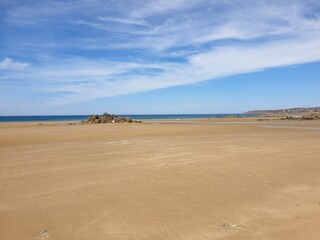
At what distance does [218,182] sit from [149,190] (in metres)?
1.53

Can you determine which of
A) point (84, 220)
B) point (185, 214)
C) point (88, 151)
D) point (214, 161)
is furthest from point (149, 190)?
point (88, 151)

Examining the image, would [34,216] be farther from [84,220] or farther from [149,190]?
[149,190]

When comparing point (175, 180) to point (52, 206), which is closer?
point (52, 206)

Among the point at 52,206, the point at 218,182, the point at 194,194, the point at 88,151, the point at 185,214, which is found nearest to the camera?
the point at 185,214

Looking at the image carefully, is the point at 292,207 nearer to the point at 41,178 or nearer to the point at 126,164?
the point at 126,164

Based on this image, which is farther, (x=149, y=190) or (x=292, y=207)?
(x=149, y=190)

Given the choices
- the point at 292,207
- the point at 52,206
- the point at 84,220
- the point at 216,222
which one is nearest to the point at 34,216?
the point at 52,206

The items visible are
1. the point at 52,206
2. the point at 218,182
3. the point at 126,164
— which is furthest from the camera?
the point at 126,164

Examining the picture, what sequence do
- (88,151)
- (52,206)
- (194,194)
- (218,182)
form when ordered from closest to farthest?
(52,206) → (194,194) → (218,182) → (88,151)

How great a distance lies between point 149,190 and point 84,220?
1.68 m

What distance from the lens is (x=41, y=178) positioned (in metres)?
6.58

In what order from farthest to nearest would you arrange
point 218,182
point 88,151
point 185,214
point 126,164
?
1. point 88,151
2. point 126,164
3. point 218,182
4. point 185,214

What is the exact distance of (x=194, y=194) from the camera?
5.43 meters

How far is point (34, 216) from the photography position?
435cm
